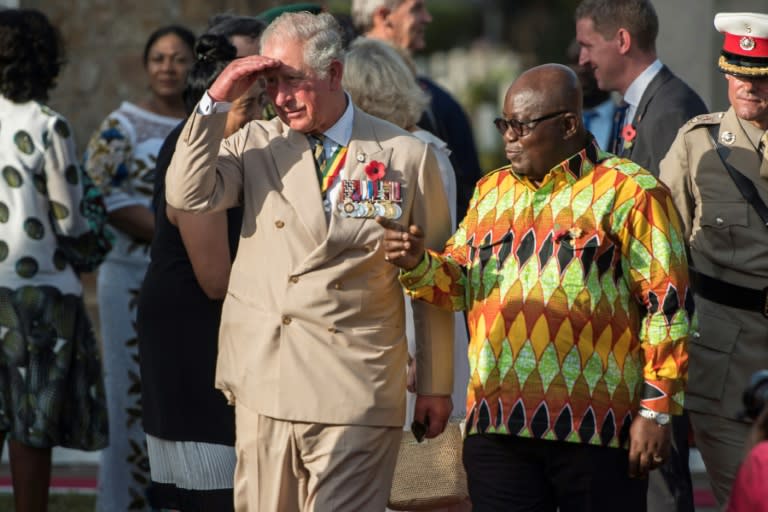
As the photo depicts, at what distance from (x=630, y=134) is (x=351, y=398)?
88.6 inches

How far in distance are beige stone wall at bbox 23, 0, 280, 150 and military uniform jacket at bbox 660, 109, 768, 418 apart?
5.95m

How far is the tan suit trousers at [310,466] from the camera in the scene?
15.6ft

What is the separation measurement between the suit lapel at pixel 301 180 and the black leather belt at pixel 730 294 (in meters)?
1.56

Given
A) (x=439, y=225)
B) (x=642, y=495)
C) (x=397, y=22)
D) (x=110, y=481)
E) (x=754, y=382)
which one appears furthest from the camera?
(x=397, y=22)

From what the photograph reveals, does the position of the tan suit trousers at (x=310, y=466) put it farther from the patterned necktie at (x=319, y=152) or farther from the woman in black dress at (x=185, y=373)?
the patterned necktie at (x=319, y=152)

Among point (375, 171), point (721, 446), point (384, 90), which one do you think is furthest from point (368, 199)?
point (721, 446)

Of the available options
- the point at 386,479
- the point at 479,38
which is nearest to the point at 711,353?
the point at 386,479

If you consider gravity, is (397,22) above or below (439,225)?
above

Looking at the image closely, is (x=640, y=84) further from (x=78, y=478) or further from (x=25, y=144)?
(x=78, y=478)

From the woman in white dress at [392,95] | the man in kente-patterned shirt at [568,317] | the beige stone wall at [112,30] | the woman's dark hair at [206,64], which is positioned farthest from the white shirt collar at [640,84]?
the beige stone wall at [112,30]

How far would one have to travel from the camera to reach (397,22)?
7.90 metres

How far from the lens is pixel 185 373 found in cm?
542

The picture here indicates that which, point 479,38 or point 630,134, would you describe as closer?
point 630,134

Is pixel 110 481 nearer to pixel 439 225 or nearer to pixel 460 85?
pixel 439 225
